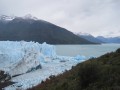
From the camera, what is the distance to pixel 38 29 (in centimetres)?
15288

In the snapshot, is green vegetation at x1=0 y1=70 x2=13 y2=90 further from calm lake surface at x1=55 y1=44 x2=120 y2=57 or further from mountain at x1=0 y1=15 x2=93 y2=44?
mountain at x1=0 y1=15 x2=93 y2=44

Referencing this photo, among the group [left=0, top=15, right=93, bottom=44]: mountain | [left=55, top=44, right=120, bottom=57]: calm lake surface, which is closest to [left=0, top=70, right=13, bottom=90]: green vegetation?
[left=55, top=44, right=120, bottom=57]: calm lake surface

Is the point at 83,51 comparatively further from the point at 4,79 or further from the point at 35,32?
the point at 35,32

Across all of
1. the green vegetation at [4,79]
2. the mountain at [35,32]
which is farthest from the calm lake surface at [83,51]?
the mountain at [35,32]

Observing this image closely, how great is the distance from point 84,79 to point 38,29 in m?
147

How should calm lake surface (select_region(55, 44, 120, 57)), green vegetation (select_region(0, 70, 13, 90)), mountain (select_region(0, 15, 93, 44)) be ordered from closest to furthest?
green vegetation (select_region(0, 70, 13, 90))
calm lake surface (select_region(55, 44, 120, 57))
mountain (select_region(0, 15, 93, 44))

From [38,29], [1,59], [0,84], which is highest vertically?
[38,29]

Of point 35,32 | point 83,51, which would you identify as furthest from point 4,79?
point 35,32

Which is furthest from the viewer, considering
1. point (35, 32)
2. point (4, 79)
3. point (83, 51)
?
point (35, 32)

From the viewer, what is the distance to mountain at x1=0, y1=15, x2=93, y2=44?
13575 cm

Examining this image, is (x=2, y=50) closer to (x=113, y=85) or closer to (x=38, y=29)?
(x=113, y=85)

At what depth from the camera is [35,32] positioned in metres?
145

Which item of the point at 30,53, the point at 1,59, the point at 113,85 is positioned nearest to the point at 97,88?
the point at 113,85

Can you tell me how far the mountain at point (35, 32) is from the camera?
13575 centimetres
